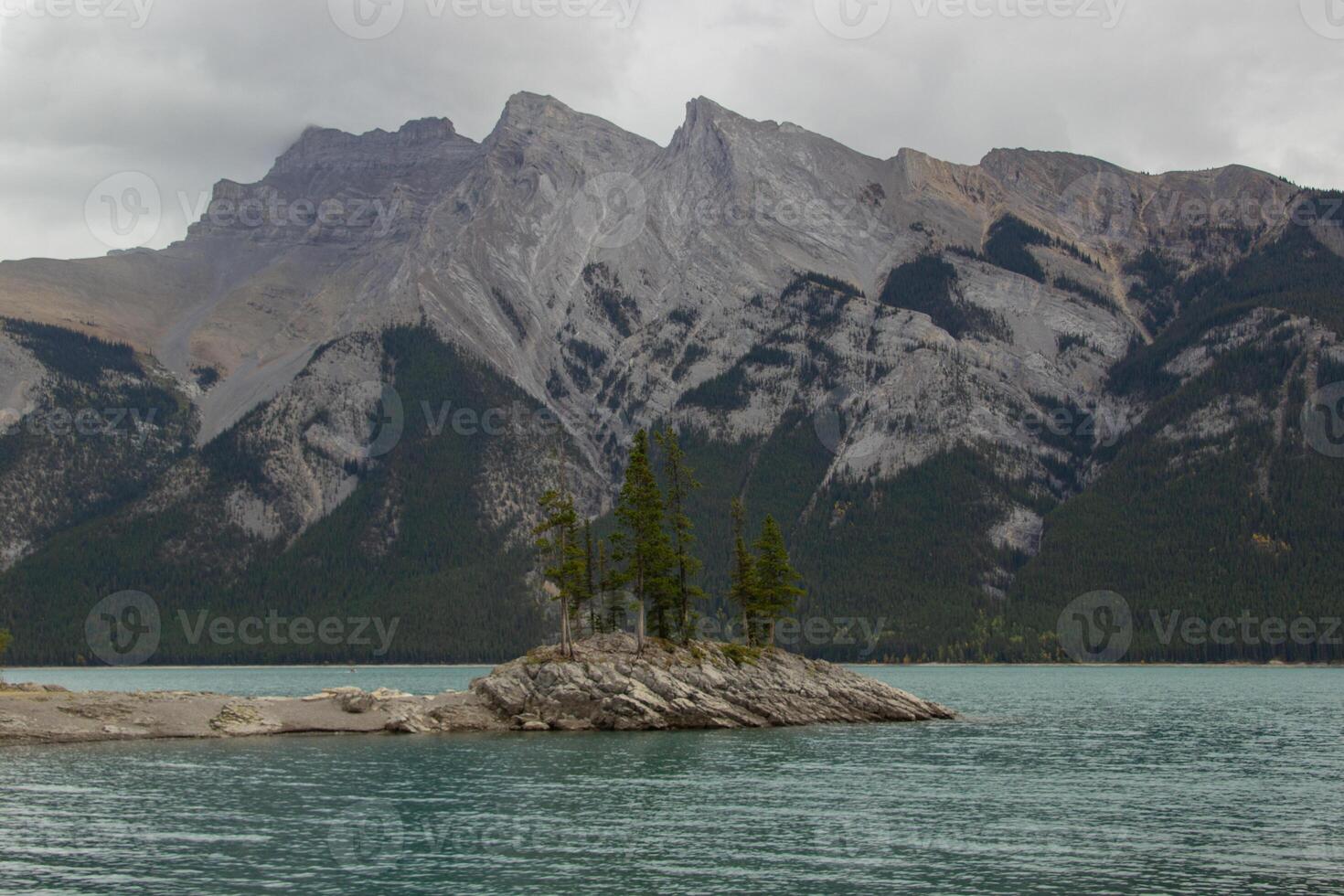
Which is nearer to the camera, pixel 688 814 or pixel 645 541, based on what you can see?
pixel 688 814

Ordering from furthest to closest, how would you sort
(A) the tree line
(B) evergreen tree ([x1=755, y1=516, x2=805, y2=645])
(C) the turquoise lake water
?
1. (B) evergreen tree ([x1=755, y1=516, x2=805, y2=645])
2. (A) the tree line
3. (C) the turquoise lake water

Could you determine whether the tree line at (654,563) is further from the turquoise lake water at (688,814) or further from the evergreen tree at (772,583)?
the turquoise lake water at (688,814)

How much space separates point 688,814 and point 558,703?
44.1 m

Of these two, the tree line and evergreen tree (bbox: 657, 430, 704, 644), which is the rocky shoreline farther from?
evergreen tree (bbox: 657, 430, 704, 644)

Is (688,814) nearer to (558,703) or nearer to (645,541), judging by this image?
(558,703)

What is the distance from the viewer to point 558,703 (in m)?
102

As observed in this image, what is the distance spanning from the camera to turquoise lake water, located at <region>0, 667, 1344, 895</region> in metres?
45.8

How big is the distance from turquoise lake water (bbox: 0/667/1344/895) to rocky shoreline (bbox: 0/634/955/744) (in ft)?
16.0

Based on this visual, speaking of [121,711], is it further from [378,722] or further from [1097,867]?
[1097,867]

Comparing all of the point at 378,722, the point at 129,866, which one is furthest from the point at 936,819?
the point at 378,722

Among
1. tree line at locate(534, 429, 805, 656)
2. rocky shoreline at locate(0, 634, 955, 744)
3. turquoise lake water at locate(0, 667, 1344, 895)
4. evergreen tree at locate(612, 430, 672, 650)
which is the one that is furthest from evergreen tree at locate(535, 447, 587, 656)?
turquoise lake water at locate(0, 667, 1344, 895)

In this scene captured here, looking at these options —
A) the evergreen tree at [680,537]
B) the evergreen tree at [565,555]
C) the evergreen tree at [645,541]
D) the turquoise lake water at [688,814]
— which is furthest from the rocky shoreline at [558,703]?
the evergreen tree at [680,537]

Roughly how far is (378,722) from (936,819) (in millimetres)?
55125

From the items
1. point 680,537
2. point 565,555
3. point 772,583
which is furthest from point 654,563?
point 772,583
